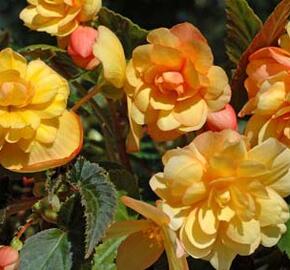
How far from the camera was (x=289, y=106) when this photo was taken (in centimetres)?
92

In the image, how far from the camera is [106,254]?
97 cm

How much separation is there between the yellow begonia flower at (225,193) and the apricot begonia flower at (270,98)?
0.03 m

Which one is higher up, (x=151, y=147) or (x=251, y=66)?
(x=251, y=66)

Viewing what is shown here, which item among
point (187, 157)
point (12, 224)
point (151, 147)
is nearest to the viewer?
point (187, 157)

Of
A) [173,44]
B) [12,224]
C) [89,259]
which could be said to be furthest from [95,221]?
[12,224]

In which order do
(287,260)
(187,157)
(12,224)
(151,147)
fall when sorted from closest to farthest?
(187,157), (287,260), (12,224), (151,147)

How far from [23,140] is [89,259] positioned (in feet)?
0.40

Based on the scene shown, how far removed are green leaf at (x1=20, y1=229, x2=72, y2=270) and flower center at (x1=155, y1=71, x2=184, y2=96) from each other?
160 millimetres

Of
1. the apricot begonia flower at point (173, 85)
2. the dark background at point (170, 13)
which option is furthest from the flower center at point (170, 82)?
the dark background at point (170, 13)

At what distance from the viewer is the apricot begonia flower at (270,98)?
91 cm

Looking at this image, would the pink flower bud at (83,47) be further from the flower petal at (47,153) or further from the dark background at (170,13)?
the dark background at (170,13)

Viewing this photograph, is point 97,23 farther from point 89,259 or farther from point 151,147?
point 151,147

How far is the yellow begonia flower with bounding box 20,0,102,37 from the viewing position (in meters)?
0.99

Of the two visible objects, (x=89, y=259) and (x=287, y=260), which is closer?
(x=89, y=259)
